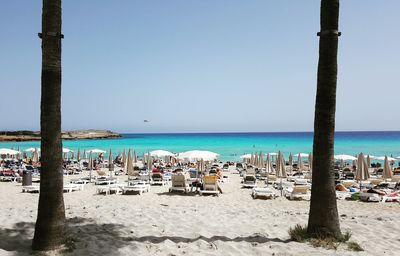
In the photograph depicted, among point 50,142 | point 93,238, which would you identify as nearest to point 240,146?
point 93,238

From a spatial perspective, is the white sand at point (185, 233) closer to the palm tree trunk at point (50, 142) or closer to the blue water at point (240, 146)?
the palm tree trunk at point (50, 142)

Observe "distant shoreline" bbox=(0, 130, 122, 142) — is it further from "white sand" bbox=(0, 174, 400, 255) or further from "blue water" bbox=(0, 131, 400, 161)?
"white sand" bbox=(0, 174, 400, 255)

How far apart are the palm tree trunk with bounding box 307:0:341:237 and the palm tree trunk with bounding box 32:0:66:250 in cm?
425

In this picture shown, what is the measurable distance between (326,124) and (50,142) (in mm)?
4512

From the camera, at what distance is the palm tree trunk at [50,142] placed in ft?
16.8

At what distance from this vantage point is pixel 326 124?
19.5 ft

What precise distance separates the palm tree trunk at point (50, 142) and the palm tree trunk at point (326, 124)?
4250mm

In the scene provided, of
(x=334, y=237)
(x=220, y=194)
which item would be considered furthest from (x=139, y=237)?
(x=220, y=194)

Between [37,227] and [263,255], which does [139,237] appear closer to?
[37,227]

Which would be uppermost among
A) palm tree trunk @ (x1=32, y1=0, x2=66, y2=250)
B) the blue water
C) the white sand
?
palm tree trunk @ (x1=32, y1=0, x2=66, y2=250)

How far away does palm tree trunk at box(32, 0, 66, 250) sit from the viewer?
16.8 feet

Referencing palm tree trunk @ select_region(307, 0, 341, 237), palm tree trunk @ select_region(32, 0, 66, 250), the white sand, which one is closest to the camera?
palm tree trunk @ select_region(32, 0, 66, 250)

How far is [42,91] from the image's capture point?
Answer: 5180mm

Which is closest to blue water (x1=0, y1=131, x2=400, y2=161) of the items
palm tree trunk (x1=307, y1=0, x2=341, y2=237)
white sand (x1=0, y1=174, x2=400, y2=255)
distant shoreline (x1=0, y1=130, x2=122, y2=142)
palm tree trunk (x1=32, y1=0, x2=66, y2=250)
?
distant shoreline (x1=0, y1=130, x2=122, y2=142)
